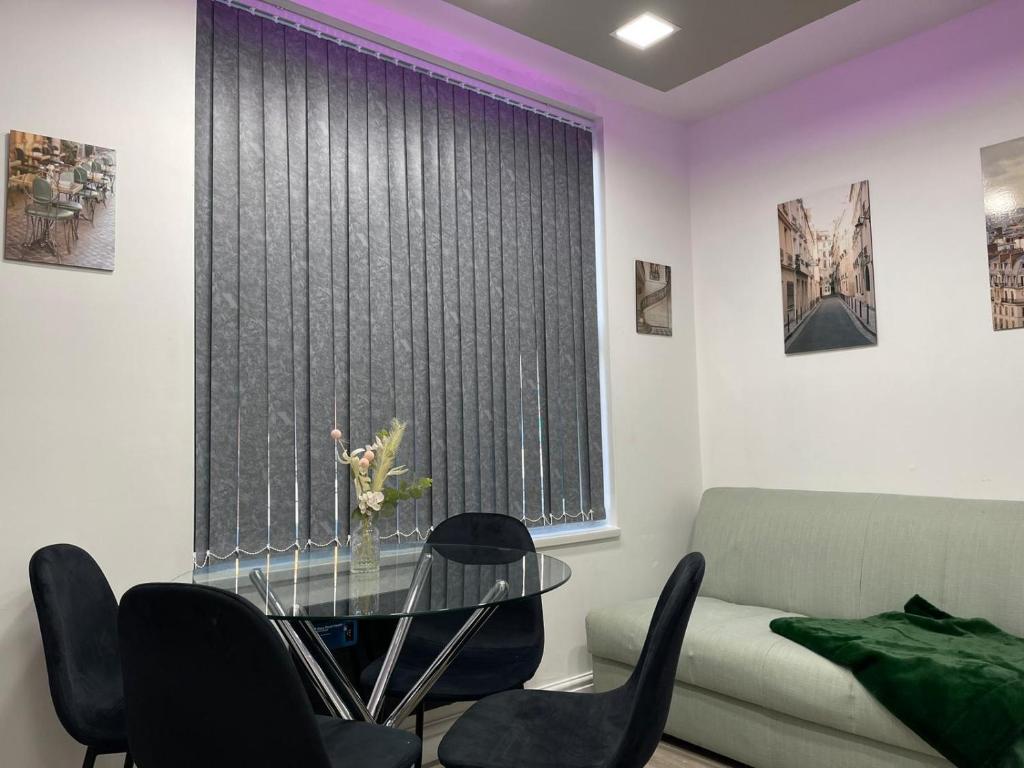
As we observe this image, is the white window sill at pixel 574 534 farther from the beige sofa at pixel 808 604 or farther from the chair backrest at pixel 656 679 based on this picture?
the chair backrest at pixel 656 679

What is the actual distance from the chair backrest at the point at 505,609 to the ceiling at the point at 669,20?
2.04 m

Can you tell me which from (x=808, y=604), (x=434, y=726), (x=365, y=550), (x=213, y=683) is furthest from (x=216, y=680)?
(x=808, y=604)

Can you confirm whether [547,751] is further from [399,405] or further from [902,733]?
[399,405]

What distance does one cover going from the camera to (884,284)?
3492 millimetres

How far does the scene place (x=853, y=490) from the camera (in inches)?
141

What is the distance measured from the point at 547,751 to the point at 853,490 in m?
2.37

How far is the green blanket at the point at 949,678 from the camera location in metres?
2.15

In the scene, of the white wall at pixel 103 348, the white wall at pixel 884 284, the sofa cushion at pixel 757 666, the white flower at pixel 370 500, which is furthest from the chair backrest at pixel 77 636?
the white wall at pixel 884 284

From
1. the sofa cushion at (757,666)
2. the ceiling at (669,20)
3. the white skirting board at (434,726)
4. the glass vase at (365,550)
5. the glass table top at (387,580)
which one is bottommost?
the white skirting board at (434,726)

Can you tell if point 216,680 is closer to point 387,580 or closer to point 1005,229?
point 387,580

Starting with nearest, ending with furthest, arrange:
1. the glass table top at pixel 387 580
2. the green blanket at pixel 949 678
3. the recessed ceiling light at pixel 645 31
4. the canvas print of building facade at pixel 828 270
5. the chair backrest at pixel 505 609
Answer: the glass table top at pixel 387 580 < the green blanket at pixel 949 678 < the chair backrest at pixel 505 609 < the recessed ceiling light at pixel 645 31 < the canvas print of building facade at pixel 828 270

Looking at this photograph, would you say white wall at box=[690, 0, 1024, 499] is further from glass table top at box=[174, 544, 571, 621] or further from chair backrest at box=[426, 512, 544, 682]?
glass table top at box=[174, 544, 571, 621]

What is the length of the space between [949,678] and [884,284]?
189 cm

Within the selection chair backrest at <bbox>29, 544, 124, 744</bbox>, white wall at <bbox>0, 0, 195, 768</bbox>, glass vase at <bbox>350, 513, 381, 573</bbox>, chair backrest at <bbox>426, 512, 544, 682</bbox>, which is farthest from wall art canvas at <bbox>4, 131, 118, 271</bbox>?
chair backrest at <bbox>426, 512, 544, 682</bbox>
